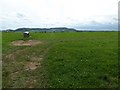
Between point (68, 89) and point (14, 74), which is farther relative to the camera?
point (14, 74)

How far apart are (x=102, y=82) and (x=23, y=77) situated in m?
5.90

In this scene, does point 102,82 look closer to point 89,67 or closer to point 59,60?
point 89,67

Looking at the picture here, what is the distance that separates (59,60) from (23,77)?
21.2ft

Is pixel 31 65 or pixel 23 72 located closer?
pixel 23 72

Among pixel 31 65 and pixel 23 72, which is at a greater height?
pixel 31 65

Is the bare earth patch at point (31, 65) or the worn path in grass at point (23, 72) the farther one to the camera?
the bare earth patch at point (31, 65)

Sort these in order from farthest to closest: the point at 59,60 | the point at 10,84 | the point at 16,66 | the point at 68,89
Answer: the point at 59,60 < the point at 16,66 < the point at 10,84 < the point at 68,89

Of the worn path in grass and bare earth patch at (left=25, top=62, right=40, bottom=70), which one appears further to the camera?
bare earth patch at (left=25, top=62, right=40, bottom=70)

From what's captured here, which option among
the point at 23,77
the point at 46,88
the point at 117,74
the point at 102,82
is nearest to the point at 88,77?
the point at 102,82

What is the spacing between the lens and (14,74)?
19.2 meters

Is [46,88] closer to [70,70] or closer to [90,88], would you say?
[90,88]

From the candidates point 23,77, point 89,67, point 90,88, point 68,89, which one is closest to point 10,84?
point 23,77

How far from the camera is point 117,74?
61.2ft

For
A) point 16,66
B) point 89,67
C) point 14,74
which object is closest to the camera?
point 14,74
